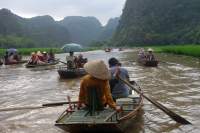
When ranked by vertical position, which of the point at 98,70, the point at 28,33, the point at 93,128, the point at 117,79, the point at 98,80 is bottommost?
the point at 93,128

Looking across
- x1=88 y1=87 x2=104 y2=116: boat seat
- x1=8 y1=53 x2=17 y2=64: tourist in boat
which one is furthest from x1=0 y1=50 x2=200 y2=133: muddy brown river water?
x1=8 y1=53 x2=17 y2=64: tourist in boat

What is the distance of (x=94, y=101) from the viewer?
7.32 meters

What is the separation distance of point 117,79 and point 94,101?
5.13ft

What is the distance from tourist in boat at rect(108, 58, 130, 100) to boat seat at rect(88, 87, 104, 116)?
56.1 inches

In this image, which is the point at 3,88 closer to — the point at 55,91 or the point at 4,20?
the point at 55,91

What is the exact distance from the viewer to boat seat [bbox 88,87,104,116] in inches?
285

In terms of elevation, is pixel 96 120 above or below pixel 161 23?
below

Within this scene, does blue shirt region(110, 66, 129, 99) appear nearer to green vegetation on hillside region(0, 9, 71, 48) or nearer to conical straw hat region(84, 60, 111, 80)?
conical straw hat region(84, 60, 111, 80)

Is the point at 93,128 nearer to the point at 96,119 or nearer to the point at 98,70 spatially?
the point at 96,119

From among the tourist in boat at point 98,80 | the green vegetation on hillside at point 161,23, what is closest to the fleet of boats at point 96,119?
the tourist in boat at point 98,80

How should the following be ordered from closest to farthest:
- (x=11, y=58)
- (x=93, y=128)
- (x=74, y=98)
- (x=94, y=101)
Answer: (x=93, y=128) < (x=94, y=101) < (x=74, y=98) < (x=11, y=58)

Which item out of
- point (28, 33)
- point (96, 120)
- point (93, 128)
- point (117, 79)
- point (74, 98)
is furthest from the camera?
point (28, 33)

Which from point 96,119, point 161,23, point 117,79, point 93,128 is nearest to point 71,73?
point 117,79

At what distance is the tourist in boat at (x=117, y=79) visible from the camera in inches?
342
